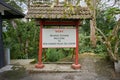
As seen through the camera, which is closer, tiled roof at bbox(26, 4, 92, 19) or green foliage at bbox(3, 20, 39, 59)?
tiled roof at bbox(26, 4, 92, 19)

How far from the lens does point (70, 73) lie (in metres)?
8.11

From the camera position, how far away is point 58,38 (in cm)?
876

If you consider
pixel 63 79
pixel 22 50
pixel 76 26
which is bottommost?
pixel 63 79

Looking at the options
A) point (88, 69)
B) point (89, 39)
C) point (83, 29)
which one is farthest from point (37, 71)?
point (83, 29)

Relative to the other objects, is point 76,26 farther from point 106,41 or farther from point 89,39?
point 89,39

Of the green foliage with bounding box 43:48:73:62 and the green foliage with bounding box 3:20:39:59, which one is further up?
the green foliage with bounding box 3:20:39:59

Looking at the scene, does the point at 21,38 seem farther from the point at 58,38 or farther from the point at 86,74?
the point at 86,74

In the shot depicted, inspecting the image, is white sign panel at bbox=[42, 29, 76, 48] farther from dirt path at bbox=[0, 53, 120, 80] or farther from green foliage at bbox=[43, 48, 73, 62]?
green foliage at bbox=[43, 48, 73, 62]

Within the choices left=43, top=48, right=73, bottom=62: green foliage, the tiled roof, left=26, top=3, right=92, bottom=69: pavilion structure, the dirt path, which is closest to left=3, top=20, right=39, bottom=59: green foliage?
left=43, top=48, right=73, bottom=62: green foliage

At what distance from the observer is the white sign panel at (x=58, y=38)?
873 cm

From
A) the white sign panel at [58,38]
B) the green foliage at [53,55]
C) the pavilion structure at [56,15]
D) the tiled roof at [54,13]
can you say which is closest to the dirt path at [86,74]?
the pavilion structure at [56,15]

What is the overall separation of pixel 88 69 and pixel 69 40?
147 cm

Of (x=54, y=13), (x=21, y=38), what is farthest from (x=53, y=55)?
(x=54, y=13)

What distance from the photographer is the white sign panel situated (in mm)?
8734
